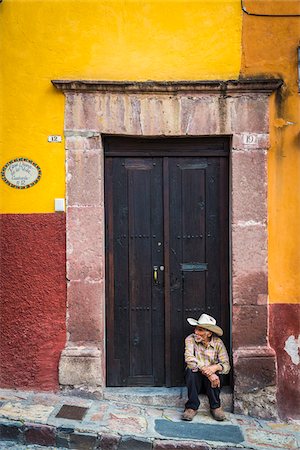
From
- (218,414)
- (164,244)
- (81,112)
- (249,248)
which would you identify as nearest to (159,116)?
(81,112)

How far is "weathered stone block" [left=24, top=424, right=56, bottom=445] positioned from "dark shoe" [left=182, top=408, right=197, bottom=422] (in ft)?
3.81

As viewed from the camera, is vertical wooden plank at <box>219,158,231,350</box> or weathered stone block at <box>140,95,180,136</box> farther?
vertical wooden plank at <box>219,158,231,350</box>

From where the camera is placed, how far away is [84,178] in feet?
15.6

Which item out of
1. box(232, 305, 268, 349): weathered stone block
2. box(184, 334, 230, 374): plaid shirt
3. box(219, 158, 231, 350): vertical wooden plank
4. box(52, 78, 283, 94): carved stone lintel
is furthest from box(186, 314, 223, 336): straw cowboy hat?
box(52, 78, 283, 94): carved stone lintel

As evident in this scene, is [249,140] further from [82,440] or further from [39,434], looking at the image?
[39,434]

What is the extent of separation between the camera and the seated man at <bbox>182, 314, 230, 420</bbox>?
4.49 m

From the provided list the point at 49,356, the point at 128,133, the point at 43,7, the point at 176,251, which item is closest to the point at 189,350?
the point at 176,251

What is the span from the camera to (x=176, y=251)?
4.96m

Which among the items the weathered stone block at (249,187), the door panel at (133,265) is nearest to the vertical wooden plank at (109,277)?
the door panel at (133,265)

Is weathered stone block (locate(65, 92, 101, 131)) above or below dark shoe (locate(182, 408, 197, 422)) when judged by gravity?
above

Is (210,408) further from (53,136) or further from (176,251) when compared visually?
(53,136)

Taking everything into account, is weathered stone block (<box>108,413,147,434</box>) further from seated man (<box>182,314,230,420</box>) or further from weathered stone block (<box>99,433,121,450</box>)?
seated man (<box>182,314,230,420</box>)

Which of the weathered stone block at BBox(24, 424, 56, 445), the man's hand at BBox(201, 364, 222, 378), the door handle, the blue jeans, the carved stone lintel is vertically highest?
the carved stone lintel

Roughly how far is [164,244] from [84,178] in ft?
3.34
